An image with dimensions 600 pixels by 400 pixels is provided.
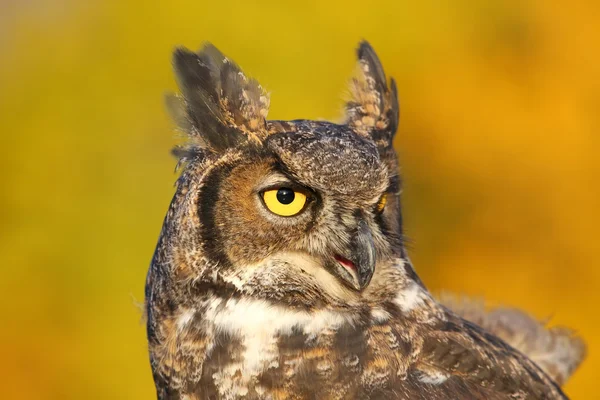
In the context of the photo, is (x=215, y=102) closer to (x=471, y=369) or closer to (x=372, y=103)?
(x=372, y=103)

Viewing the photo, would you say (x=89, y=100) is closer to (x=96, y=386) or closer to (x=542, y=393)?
(x=96, y=386)

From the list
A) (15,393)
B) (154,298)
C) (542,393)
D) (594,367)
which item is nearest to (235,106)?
(154,298)

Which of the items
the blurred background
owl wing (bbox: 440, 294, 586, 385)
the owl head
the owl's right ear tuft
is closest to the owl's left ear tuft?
the owl head

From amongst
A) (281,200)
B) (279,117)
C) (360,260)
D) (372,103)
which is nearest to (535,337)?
(372,103)

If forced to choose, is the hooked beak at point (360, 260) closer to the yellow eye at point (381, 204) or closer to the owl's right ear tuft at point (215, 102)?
the yellow eye at point (381, 204)

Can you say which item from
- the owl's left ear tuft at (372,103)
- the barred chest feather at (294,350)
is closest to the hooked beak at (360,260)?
the barred chest feather at (294,350)

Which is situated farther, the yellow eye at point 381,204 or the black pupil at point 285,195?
the yellow eye at point 381,204

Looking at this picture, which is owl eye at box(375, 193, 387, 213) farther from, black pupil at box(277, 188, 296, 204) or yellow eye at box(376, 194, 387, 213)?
black pupil at box(277, 188, 296, 204)

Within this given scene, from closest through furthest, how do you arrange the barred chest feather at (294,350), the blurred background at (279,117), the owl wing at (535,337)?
1. the barred chest feather at (294,350)
2. the owl wing at (535,337)
3. the blurred background at (279,117)
